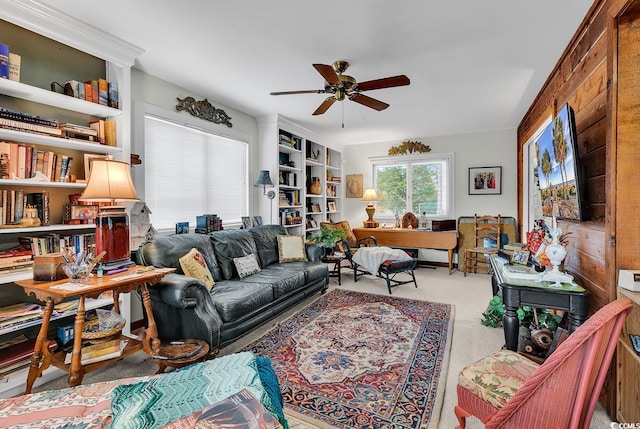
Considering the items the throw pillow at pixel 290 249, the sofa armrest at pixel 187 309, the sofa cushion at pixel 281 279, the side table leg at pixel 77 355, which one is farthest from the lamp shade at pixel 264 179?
the side table leg at pixel 77 355

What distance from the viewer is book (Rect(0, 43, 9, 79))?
1.88 meters

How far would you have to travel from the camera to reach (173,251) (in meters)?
2.68

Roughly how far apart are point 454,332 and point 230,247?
2.31 meters

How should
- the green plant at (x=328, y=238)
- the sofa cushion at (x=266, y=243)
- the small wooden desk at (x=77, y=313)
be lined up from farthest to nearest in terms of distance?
the green plant at (x=328, y=238) → the sofa cushion at (x=266, y=243) → the small wooden desk at (x=77, y=313)

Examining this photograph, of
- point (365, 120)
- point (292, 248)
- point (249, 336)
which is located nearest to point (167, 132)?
point (292, 248)

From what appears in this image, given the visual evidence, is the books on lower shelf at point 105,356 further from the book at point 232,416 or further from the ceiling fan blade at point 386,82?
the ceiling fan blade at point 386,82

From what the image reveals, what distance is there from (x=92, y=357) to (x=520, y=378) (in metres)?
2.29

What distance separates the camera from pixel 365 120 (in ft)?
15.1

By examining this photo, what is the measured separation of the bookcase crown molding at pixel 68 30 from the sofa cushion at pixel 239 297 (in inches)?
79.0

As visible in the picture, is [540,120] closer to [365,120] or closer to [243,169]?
[365,120]

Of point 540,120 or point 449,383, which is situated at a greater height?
point 540,120

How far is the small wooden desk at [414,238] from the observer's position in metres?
5.16

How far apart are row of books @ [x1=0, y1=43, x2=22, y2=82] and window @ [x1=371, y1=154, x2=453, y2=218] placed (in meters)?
5.29

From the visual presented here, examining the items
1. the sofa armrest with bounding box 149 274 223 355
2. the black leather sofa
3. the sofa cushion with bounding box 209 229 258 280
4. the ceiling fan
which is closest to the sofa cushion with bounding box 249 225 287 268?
the black leather sofa
